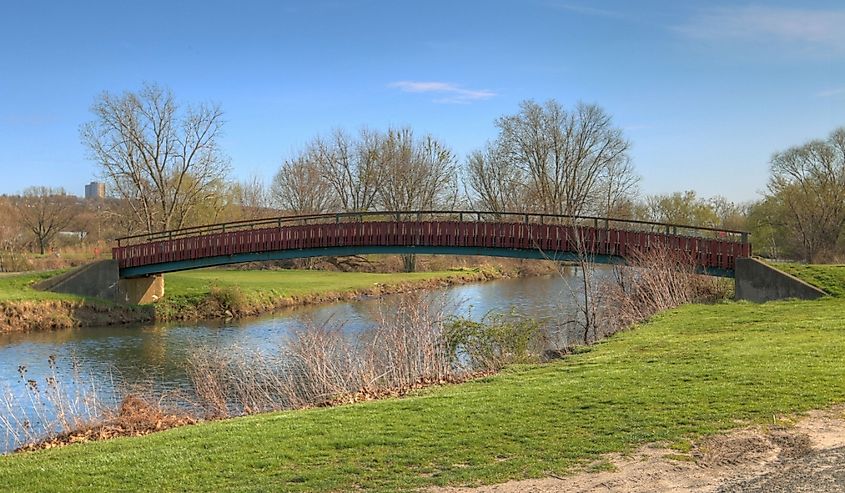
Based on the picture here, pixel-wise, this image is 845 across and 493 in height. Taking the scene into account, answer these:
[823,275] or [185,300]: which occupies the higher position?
[823,275]

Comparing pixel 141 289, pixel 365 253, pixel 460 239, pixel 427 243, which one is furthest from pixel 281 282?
pixel 460 239

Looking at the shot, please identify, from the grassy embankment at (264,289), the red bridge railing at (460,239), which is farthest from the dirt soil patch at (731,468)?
the grassy embankment at (264,289)

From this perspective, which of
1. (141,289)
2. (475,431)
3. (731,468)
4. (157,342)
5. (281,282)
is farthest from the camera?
(281,282)

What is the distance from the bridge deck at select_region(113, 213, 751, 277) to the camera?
23.9 metres

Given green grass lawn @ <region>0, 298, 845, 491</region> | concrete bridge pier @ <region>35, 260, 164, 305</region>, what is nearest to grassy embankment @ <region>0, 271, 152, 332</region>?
concrete bridge pier @ <region>35, 260, 164, 305</region>

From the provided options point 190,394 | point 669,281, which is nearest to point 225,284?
point 190,394

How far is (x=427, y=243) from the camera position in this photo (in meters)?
28.6

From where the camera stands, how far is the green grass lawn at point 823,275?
68.5 ft

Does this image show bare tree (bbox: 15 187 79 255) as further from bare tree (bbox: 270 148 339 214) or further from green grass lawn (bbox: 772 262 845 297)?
green grass lawn (bbox: 772 262 845 297)

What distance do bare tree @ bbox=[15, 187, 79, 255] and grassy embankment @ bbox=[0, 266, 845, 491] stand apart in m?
54.5

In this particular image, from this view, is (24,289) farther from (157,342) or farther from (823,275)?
(823,275)

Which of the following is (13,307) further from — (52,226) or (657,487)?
(52,226)

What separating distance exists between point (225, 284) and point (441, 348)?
2401 cm

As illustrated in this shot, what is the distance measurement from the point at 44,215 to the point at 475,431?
6118 cm
